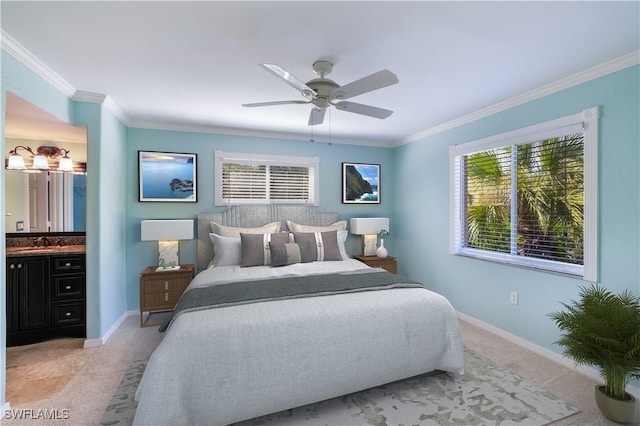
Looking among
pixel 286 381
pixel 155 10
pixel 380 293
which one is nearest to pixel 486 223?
pixel 380 293

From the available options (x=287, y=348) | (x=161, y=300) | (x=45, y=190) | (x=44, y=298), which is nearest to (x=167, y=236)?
(x=161, y=300)

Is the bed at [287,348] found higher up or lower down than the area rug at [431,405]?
higher up

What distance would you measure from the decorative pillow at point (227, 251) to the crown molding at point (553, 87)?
3085 mm

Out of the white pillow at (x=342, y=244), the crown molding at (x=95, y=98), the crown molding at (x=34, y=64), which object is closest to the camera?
the crown molding at (x=34, y=64)

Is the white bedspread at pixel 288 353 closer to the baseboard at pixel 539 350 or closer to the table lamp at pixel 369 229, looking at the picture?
the baseboard at pixel 539 350

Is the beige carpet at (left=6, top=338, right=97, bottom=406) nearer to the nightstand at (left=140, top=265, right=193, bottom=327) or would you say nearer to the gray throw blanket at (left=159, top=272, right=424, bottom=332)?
the nightstand at (left=140, top=265, right=193, bottom=327)

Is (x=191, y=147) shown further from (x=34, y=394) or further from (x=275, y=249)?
(x=34, y=394)

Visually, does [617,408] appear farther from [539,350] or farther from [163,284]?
[163,284]

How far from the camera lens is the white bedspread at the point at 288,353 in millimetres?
1745

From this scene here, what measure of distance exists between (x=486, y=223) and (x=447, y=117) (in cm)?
138

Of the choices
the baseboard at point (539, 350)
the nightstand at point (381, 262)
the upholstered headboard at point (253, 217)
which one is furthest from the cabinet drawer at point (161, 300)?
the baseboard at point (539, 350)

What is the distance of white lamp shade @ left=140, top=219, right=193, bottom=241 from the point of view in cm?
366

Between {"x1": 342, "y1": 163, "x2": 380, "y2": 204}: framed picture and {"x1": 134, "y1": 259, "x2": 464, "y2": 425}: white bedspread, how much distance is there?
2582 mm

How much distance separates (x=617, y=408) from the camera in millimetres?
1924
